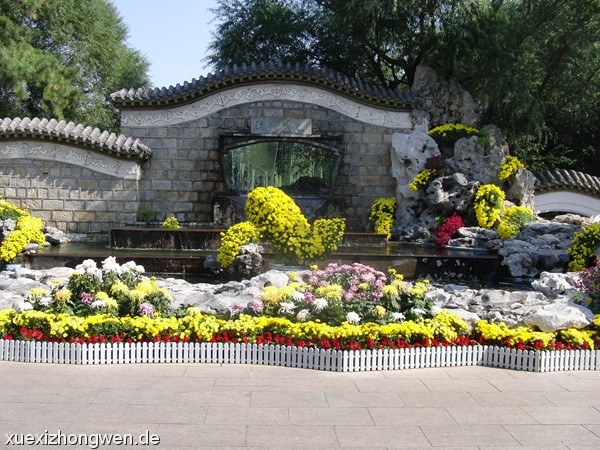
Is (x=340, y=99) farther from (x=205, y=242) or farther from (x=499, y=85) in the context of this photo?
(x=205, y=242)

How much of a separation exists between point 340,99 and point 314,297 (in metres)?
11.4

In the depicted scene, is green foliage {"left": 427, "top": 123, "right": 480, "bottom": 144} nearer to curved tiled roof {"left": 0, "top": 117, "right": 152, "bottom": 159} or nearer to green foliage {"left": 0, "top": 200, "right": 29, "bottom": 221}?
curved tiled roof {"left": 0, "top": 117, "right": 152, "bottom": 159}

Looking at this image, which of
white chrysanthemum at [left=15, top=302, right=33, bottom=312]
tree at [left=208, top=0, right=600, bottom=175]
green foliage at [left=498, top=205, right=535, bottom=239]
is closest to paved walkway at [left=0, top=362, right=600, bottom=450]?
white chrysanthemum at [left=15, top=302, right=33, bottom=312]

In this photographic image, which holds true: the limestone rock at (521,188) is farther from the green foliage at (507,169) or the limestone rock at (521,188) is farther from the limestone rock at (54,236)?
the limestone rock at (54,236)

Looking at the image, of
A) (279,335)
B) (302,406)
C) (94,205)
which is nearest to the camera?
(302,406)

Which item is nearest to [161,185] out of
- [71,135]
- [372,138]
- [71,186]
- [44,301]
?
[71,186]

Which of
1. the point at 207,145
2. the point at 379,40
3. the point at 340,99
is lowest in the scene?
the point at 207,145

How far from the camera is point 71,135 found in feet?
55.4

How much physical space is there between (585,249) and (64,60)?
21.5 metres

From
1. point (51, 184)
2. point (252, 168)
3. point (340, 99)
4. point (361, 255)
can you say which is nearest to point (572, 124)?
point (340, 99)

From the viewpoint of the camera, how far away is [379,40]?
21078 millimetres

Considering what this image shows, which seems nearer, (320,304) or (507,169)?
(320,304)

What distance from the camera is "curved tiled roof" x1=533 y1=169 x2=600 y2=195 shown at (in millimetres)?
18953

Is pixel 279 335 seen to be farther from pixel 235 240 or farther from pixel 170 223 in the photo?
pixel 170 223
